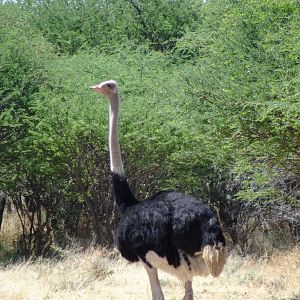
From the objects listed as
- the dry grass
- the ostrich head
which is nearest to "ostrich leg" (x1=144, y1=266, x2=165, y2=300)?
the dry grass

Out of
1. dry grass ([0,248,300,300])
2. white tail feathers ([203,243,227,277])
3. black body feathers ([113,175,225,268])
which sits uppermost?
black body feathers ([113,175,225,268])

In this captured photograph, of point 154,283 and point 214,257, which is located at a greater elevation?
point 214,257

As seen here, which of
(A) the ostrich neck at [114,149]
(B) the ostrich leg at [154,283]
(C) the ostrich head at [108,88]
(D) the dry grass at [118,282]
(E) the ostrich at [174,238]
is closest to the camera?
(E) the ostrich at [174,238]

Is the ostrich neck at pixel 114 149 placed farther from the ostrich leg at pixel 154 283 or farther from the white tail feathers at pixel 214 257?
the white tail feathers at pixel 214 257

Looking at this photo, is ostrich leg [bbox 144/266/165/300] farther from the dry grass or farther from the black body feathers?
the dry grass

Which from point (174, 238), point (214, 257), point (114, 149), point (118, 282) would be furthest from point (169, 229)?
point (118, 282)

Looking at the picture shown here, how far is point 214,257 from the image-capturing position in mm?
6457

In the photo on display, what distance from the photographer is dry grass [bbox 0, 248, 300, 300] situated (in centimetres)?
822

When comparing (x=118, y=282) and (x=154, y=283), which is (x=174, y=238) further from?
(x=118, y=282)

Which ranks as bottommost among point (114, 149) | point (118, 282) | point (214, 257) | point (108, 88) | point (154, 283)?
point (118, 282)

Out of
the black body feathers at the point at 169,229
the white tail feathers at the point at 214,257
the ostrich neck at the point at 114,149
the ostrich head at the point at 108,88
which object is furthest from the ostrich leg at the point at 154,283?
the ostrich head at the point at 108,88

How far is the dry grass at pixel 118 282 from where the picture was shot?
8219mm

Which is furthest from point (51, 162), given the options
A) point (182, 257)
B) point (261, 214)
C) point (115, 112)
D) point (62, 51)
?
point (62, 51)

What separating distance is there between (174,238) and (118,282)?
8.37 feet
